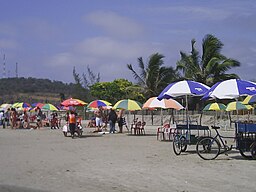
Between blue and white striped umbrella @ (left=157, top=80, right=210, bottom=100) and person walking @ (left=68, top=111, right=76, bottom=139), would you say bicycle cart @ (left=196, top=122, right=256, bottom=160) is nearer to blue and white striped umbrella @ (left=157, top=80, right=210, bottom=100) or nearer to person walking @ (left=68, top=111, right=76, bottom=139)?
blue and white striped umbrella @ (left=157, top=80, right=210, bottom=100)

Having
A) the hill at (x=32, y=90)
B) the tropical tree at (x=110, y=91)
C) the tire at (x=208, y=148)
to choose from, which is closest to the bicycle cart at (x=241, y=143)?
the tire at (x=208, y=148)

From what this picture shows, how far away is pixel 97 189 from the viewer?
845 cm

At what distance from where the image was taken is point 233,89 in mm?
13609

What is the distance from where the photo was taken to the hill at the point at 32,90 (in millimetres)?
100000

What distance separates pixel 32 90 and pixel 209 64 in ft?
254

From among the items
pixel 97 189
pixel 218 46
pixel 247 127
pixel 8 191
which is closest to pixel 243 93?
pixel 247 127

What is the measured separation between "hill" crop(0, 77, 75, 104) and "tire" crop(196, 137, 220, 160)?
83.6 metres

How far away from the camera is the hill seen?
100000mm

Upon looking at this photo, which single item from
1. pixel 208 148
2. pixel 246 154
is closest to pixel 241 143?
pixel 246 154

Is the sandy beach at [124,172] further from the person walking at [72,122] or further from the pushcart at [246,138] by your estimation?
the person walking at [72,122]

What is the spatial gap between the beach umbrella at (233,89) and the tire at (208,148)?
5.10 ft

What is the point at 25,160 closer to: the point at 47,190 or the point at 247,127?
the point at 47,190

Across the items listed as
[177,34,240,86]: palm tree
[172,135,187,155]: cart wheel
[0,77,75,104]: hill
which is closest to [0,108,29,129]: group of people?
[177,34,240,86]: palm tree

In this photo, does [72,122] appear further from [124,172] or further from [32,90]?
[32,90]
